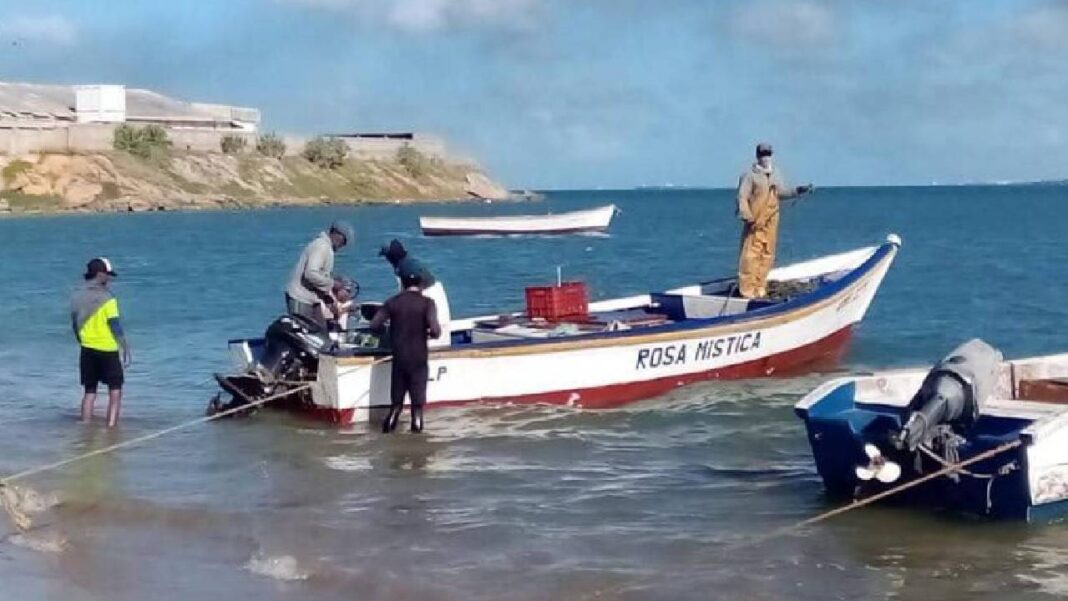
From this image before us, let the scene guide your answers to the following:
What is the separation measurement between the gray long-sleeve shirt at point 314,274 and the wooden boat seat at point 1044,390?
6.49 metres

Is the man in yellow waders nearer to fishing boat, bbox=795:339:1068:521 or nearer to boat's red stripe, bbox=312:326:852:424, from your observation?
boat's red stripe, bbox=312:326:852:424

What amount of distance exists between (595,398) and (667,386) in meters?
0.95

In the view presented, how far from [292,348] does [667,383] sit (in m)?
4.10

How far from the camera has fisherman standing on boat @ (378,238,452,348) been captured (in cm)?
1408

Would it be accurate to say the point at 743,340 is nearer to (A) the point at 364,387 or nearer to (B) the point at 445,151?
(A) the point at 364,387

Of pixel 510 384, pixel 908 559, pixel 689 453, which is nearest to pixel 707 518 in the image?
pixel 908 559

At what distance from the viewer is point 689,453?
14.2 m

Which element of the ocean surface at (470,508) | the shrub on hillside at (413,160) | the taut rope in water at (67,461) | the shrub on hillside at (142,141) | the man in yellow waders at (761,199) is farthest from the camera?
the shrub on hillside at (413,160)

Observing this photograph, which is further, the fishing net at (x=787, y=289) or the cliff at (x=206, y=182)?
the cliff at (x=206, y=182)

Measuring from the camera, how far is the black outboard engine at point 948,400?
10.3 metres

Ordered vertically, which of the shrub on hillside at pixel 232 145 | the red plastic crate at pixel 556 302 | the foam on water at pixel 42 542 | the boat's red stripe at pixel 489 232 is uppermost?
the shrub on hillside at pixel 232 145

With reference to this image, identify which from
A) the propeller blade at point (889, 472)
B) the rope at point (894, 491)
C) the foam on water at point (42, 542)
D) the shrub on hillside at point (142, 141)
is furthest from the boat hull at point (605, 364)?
the shrub on hillside at point (142, 141)

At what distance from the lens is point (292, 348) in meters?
14.9

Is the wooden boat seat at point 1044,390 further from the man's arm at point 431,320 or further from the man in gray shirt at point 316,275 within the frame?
the man in gray shirt at point 316,275
